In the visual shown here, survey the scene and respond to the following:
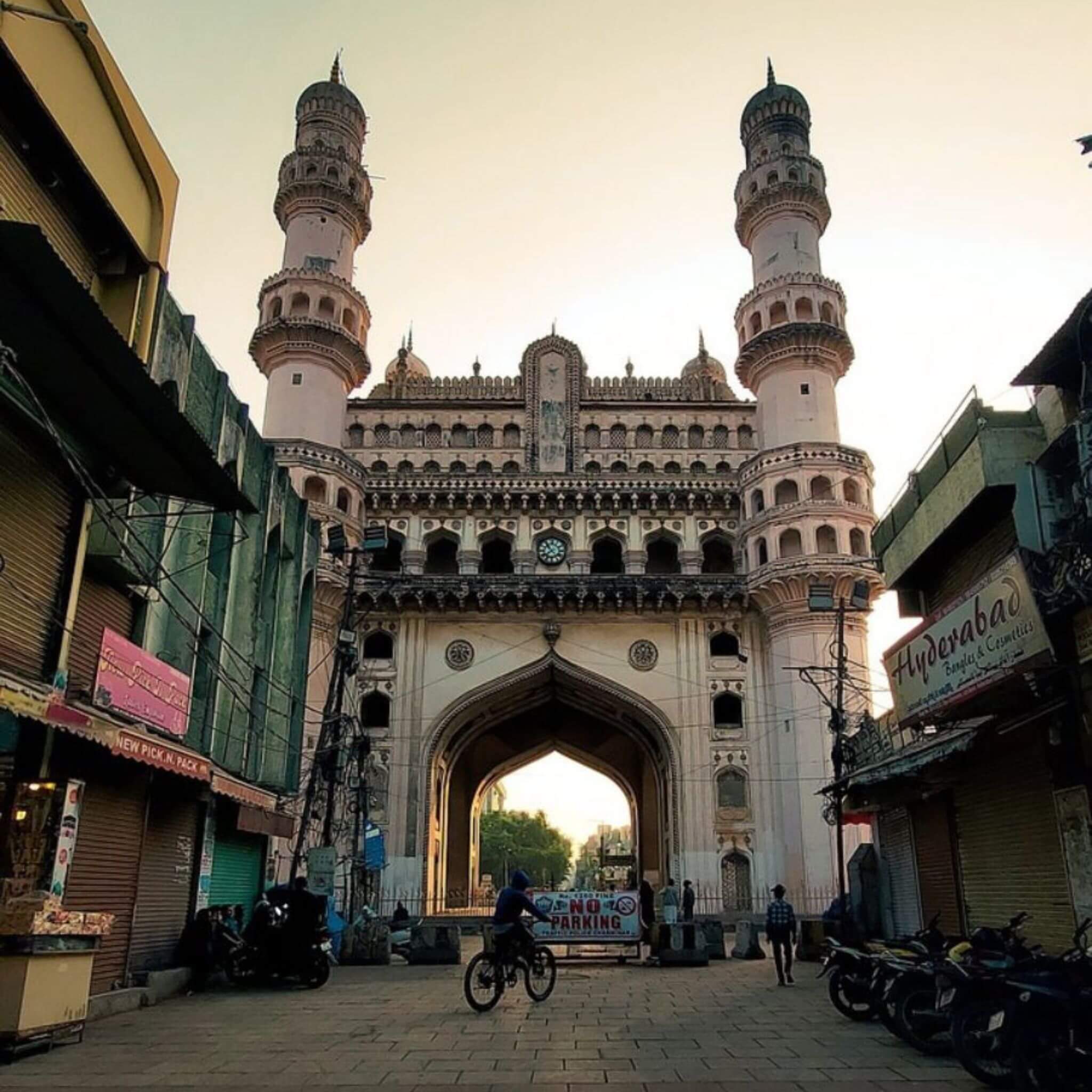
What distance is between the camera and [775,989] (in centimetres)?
1350

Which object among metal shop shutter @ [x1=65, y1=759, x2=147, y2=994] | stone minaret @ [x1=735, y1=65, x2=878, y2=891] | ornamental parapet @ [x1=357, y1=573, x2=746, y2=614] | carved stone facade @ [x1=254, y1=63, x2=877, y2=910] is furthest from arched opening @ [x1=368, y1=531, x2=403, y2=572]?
metal shop shutter @ [x1=65, y1=759, x2=147, y2=994]

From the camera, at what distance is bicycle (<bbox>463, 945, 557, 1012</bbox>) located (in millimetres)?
10812

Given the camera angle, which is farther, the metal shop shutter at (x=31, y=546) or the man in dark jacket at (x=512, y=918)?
the man in dark jacket at (x=512, y=918)

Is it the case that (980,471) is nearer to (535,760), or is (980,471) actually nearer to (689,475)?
(689,475)

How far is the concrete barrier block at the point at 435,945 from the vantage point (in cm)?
1753

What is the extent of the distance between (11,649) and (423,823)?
20.6 metres

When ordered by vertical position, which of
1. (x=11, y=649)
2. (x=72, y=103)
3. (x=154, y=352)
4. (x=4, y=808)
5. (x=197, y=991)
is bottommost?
(x=197, y=991)

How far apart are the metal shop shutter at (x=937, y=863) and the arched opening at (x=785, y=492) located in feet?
51.1

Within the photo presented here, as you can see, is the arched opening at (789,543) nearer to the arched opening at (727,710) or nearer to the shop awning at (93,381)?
the arched opening at (727,710)

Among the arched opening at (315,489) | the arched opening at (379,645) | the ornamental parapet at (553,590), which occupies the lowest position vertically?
the arched opening at (379,645)

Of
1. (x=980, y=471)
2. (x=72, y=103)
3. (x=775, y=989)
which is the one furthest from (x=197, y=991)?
(x=980, y=471)

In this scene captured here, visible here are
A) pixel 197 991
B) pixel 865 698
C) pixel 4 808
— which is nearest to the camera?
pixel 4 808

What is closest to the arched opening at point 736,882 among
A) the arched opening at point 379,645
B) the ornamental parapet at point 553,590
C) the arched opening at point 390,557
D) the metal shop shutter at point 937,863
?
the ornamental parapet at point 553,590

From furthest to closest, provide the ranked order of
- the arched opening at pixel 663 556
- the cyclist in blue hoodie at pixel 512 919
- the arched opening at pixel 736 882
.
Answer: the arched opening at pixel 663 556, the arched opening at pixel 736 882, the cyclist in blue hoodie at pixel 512 919
